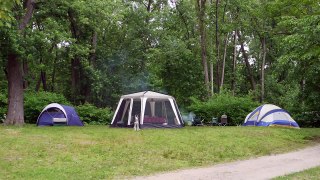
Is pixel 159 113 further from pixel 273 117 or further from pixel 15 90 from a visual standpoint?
pixel 15 90

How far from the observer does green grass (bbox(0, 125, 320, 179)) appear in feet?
25.8

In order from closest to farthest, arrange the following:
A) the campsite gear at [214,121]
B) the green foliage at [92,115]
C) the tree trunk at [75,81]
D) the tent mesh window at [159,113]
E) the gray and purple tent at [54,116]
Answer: the tent mesh window at [159,113] < the gray and purple tent at [54,116] < the campsite gear at [214,121] < the green foliage at [92,115] < the tree trunk at [75,81]

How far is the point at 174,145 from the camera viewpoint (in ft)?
36.6

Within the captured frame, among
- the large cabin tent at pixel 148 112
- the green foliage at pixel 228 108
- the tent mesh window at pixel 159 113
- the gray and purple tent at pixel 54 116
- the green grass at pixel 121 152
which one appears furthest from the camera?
the green foliage at pixel 228 108

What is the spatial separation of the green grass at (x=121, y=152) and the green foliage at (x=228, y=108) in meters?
7.68

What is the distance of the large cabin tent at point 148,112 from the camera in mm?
17078

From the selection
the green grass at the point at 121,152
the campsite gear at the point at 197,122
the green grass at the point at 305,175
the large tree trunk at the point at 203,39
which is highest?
the large tree trunk at the point at 203,39

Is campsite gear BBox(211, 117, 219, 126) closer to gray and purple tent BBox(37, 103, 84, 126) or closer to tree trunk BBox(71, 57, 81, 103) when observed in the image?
gray and purple tent BBox(37, 103, 84, 126)

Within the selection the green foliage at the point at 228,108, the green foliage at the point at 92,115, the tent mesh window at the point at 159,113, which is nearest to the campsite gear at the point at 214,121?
the green foliage at the point at 228,108

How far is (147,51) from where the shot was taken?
1059 inches

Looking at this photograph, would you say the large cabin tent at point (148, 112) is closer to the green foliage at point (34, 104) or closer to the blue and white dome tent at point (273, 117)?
the blue and white dome tent at point (273, 117)

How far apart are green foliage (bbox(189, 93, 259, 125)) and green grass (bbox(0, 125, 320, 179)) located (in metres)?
7.68

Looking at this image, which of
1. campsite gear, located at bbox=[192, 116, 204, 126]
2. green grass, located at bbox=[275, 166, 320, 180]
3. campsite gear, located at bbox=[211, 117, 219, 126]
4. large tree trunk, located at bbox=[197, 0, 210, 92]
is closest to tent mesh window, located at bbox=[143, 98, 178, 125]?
campsite gear, located at bbox=[192, 116, 204, 126]

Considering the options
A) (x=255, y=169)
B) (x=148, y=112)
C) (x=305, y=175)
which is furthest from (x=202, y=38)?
(x=305, y=175)
